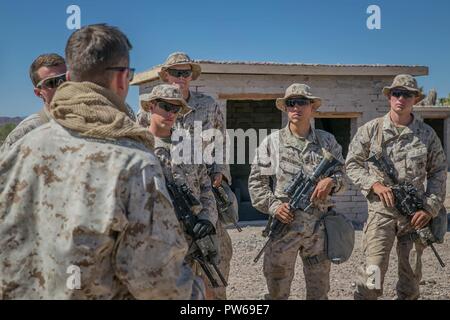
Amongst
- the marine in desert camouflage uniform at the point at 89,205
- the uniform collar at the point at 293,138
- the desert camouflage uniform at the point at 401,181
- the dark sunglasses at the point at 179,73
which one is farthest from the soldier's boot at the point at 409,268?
the marine in desert camouflage uniform at the point at 89,205

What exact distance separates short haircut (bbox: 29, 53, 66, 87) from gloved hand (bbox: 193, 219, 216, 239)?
147 cm

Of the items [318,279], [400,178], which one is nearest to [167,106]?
[318,279]

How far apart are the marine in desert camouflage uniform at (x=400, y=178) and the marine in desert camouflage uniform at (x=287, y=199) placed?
506 millimetres

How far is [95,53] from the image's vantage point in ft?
6.13

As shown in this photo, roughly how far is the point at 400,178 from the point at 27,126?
3194 millimetres

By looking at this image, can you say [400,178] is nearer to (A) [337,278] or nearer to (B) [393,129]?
(B) [393,129]

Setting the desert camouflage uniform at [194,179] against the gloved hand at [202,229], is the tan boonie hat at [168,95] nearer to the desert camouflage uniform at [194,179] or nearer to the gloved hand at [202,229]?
the desert camouflage uniform at [194,179]

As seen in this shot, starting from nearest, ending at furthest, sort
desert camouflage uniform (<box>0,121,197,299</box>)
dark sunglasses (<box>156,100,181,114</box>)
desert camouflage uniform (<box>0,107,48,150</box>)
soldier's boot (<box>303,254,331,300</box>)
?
desert camouflage uniform (<box>0,121,197,299</box>), desert camouflage uniform (<box>0,107,48,150</box>), dark sunglasses (<box>156,100,181,114</box>), soldier's boot (<box>303,254,331,300</box>)

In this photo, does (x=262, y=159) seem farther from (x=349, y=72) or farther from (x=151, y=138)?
(x=349, y=72)

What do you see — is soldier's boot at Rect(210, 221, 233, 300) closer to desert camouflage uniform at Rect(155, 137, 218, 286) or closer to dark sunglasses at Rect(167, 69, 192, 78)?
desert camouflage uniform at Rect(155, 137, 218, 286)

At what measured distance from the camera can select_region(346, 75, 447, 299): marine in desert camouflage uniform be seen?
481 centimetres

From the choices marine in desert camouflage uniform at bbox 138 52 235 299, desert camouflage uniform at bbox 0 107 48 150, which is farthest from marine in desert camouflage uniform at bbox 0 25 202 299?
marine in desert camouflage uniform at bbox 138 52 235 299

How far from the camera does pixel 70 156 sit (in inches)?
71.1

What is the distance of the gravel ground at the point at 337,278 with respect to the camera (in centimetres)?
590
